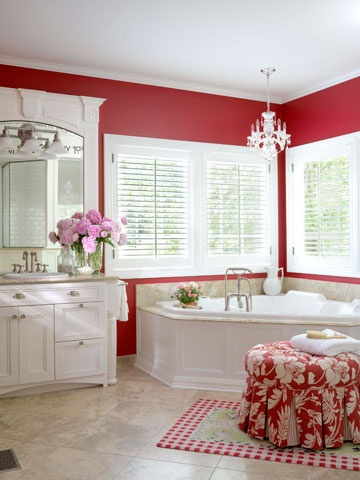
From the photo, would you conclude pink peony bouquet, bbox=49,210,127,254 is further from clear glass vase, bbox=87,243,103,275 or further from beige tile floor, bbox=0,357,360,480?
beige tile floor, bbox=0,357,360,480

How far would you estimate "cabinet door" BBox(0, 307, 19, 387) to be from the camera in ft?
12.2

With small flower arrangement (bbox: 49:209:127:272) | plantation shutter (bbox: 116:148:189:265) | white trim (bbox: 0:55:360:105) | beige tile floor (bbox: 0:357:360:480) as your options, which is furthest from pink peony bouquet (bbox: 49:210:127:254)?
white trim (bbox: 0:55:360:105)

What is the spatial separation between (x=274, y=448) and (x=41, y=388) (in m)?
1.89

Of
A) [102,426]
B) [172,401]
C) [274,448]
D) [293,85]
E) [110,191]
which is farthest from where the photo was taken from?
[293,85]

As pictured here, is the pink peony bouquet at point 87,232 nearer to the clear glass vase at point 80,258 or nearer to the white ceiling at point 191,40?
the clear glass vase at point 80,258

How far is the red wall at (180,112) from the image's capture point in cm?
461

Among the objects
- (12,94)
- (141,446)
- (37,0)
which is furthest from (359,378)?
(12,94)

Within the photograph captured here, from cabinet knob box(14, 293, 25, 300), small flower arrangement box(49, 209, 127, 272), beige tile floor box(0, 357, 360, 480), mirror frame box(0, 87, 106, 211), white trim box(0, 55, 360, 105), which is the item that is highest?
white trim box(0, 55, 360, 105)

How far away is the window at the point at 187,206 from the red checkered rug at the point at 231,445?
1.82m

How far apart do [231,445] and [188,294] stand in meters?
1.76

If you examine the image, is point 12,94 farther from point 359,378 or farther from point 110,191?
point 359,378

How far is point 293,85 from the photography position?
509cm

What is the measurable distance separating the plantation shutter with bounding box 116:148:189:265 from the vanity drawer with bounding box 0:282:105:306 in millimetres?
812

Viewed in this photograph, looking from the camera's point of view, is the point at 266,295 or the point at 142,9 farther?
the point at 266,295
